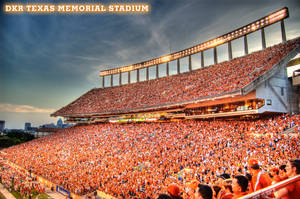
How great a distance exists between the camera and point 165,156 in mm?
17469

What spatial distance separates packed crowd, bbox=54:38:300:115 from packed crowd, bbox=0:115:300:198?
13.3 ft

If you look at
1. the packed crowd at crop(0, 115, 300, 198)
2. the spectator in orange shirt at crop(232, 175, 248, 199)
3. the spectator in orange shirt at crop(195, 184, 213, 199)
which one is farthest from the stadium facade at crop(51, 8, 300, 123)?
the spectator in orange shirt at crop(195, 184, 213, 199)

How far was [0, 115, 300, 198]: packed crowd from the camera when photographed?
497 inches

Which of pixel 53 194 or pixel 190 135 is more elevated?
pixel 190 135

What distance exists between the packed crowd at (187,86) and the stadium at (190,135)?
21cm

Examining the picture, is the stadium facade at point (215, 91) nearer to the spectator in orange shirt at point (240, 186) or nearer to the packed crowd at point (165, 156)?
the packed crowd at point (165, 156)

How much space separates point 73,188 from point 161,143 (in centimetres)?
935

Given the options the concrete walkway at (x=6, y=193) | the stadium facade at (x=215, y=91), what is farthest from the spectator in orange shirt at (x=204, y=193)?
the concrete walkway at (x=6, y=193)

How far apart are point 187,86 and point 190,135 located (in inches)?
402

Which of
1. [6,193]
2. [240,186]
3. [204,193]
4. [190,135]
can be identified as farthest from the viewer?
[190,135]

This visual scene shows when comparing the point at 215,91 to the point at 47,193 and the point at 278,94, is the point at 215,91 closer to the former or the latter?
the point at 278,94

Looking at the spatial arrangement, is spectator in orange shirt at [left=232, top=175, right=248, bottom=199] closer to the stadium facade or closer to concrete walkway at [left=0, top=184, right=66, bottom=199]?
concrete walkway at [left=0, top=184, right=66, bottom=199]

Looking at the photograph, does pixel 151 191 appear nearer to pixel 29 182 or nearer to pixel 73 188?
pixel 73 188

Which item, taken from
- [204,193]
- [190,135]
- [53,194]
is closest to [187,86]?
[190,135]
